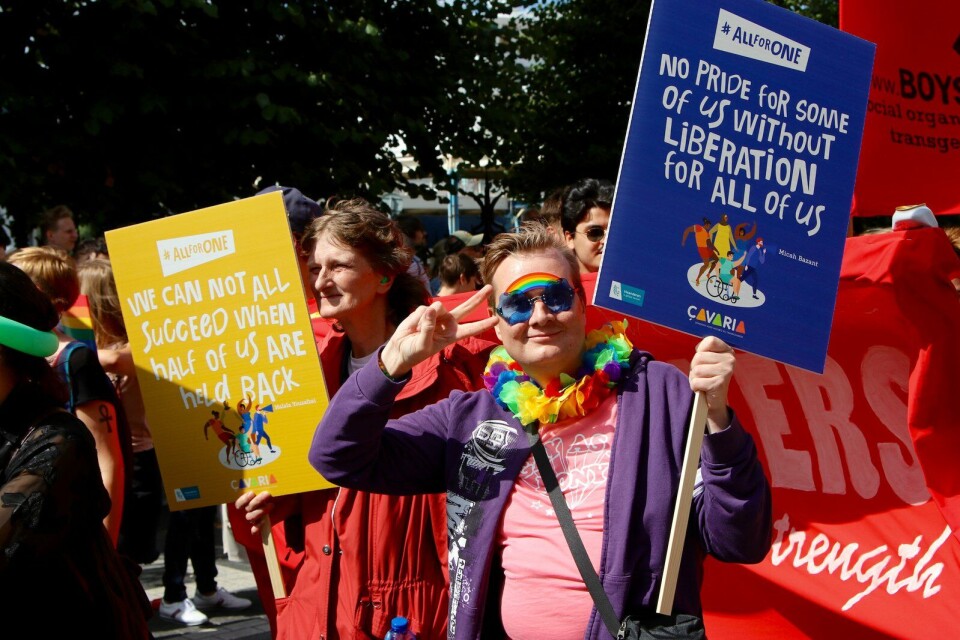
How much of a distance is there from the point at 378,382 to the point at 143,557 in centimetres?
364

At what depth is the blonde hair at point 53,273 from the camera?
4211 millimetres

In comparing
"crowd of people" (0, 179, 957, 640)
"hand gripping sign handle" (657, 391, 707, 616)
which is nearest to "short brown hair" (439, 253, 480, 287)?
"crowd of people" (0, 179, 957, 640)

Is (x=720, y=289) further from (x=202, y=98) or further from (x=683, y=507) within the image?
(x=202, y=98)

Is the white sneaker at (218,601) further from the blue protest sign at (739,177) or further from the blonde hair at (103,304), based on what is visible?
the blue protest sign at (739,177)

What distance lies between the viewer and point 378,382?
2430mm

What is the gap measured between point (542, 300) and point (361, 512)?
84 centimetres

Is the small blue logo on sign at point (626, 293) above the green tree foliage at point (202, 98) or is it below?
below

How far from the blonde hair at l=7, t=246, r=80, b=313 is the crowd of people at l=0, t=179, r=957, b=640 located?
158cm

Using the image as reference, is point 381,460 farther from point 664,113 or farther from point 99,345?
point 99,345

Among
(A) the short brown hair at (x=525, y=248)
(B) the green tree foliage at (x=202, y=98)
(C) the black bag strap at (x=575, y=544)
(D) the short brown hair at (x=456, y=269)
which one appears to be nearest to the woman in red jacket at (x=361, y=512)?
(A) the short brown hair at (x=525, y=248)

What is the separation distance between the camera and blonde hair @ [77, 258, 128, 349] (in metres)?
5.05

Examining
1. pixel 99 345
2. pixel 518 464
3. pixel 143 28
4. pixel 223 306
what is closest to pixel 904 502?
pixel 518 464

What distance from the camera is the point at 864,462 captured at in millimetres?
3465

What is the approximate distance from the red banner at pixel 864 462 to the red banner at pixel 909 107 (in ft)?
1.96
